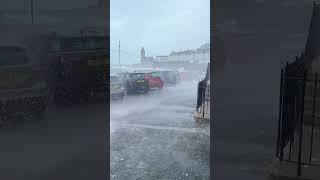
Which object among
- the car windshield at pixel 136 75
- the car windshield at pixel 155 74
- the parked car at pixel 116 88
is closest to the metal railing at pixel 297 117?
the car windshield at pixel 136 75

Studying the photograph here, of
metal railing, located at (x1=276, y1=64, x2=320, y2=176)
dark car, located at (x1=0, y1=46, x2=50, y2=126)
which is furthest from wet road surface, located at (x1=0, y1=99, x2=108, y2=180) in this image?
metal railing, located at (x1=276, y1=64, x2=320, y2=176)

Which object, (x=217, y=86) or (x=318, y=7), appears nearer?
(x=318, y=7)

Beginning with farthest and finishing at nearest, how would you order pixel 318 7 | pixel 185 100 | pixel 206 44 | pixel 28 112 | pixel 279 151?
1. pixel 185 100
2. pixel 28 112
3. pixel 206 44
4. pixel 279 151
5. pixel 318 7

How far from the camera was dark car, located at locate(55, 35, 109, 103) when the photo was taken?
10.5 ft

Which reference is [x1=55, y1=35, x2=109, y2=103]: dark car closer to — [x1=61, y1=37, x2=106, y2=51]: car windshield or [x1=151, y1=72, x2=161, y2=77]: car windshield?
[x1=61, y1=37, x2=106, y2=51]: car windshield

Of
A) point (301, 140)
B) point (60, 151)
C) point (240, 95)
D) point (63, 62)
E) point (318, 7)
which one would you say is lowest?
point (60, 151)

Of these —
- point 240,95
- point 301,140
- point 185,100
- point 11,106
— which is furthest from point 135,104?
point 301,140

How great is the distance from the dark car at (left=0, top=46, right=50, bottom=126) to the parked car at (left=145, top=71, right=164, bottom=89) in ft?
3.27

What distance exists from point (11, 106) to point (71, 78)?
1.68 feet

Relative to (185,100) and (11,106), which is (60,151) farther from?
(185,100)

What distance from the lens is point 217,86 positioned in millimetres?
2768

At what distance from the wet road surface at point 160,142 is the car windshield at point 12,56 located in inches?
35.0

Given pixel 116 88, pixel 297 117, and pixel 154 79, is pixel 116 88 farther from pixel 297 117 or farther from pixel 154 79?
pixel 297 117

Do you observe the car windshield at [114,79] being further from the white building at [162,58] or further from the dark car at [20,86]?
the dark car at [20,86]
